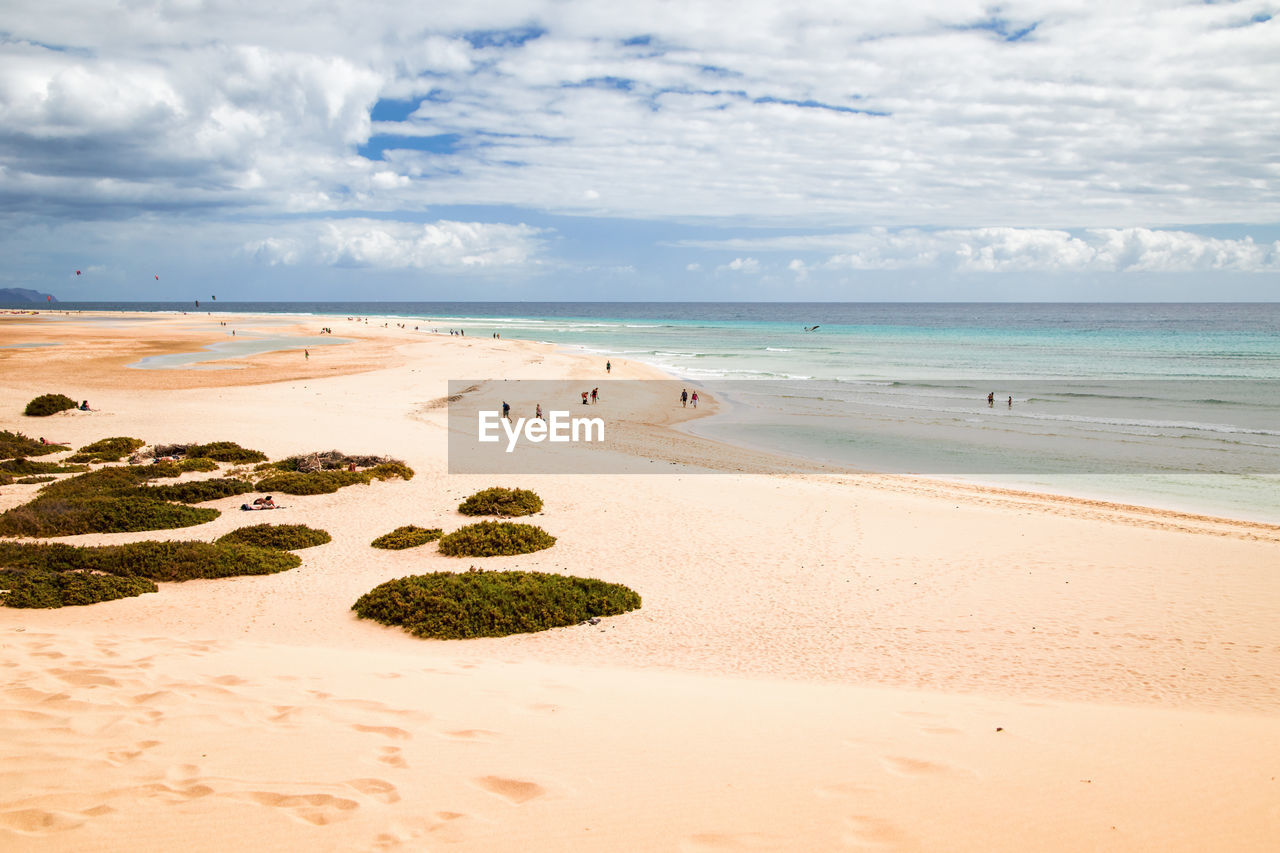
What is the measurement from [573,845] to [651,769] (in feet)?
3.93

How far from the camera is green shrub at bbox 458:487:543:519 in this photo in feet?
54.2

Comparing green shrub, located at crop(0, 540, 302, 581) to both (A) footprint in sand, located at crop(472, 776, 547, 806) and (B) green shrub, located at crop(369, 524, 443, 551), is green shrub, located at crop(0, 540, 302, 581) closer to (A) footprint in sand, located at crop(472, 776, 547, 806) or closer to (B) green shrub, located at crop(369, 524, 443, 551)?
(B) green shrub, located at crop(369, 524, 443, 551)

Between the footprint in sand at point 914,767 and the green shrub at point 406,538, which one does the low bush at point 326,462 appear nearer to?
the green shrub at point 406,538

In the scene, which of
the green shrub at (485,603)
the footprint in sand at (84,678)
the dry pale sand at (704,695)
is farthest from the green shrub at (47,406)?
the footprint in sand at (84,678)

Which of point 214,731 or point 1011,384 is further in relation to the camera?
point 1011,384

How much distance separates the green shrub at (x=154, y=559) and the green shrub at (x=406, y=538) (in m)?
1.68

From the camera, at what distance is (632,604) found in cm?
1129

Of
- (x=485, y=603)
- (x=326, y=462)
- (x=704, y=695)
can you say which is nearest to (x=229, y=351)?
(x=326, y=462)

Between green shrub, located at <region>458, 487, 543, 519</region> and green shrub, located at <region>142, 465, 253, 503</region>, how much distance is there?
227 inches

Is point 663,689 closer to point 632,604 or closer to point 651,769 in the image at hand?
point 651,769

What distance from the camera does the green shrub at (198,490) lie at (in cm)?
1666

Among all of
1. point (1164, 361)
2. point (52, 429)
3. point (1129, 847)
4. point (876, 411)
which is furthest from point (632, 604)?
point (1164, 361)

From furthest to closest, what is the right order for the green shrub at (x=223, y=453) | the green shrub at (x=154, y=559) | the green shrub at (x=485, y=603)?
the green shrub at (x=223, y=453), the green shrub at (x=154, y=559), the green shrub at (x=485, y=603)

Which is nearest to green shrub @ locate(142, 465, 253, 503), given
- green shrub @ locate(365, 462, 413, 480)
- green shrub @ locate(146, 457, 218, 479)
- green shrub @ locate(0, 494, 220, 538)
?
green shrub @ locate(0, 494, 220, 538)
